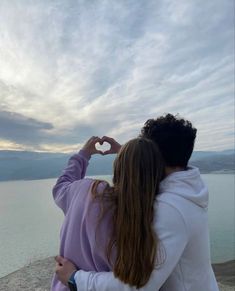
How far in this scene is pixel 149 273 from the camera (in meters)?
1.51

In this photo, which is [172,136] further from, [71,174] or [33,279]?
[33,279]

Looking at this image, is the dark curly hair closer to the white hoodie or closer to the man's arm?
the white hoodie

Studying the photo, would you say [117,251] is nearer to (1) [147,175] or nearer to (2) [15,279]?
(1) [147,175]

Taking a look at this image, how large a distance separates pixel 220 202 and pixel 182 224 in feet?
154

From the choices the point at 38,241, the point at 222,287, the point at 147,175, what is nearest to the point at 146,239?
the point at 147,175

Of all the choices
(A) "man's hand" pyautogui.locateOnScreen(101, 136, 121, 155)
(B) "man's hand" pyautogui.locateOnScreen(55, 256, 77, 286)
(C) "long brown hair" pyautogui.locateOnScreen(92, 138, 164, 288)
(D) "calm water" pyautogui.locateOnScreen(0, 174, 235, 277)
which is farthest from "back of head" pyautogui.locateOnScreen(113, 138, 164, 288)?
(D) "calm water" pyautogui.locateOnScreen(0, 174, 235, 277)

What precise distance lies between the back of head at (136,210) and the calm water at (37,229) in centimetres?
492

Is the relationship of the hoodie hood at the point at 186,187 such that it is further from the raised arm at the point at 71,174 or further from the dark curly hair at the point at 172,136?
the raised arm at the point at 71,174

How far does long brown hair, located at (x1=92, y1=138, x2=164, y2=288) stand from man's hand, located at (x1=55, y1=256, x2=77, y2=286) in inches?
7.7

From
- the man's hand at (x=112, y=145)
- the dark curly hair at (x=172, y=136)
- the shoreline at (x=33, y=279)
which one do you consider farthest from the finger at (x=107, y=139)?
the shoreline at (x=33, y=279)

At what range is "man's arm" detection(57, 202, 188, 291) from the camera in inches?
59.5

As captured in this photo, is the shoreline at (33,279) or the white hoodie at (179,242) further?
the shoreline at (33,279)

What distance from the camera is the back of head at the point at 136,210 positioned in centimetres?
149

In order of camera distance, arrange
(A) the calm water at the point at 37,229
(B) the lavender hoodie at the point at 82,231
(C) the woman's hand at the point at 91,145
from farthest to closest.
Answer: (A) the calm water at the point at 37,229 → (C) the woman's hand at the point at 91,145 → (B) the lavender hoodie at the point at 82,231
